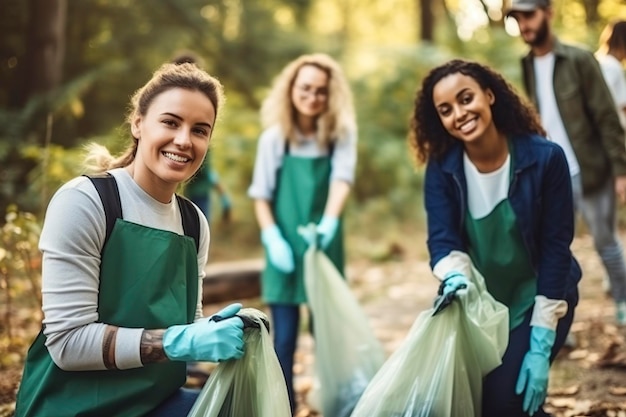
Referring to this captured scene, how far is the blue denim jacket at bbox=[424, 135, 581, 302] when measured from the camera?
2299 millimetres

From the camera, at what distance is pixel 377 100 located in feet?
31.5

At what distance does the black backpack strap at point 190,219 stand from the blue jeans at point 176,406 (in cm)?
44

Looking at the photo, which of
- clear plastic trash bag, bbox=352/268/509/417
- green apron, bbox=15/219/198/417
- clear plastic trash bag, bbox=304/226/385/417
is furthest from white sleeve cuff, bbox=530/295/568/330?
green apron, bbox=15/219/198/417

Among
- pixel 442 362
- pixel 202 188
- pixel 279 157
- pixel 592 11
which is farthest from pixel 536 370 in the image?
pixel 592 11

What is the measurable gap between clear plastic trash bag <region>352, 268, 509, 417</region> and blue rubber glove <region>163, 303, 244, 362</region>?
59 centimetres

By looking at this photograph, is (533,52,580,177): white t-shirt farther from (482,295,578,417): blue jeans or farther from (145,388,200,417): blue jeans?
(145,388,200,417): blue jeans

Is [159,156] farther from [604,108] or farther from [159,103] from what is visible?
[604,108]

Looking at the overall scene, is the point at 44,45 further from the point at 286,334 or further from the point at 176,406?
the point at 176,406

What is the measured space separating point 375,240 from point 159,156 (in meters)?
6.77

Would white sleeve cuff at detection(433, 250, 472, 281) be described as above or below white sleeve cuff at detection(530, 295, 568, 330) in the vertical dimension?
above

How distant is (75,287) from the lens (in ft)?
5.22

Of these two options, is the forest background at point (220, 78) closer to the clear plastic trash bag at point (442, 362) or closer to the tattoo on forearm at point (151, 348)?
the tattoo on forearm at point (151, 348)

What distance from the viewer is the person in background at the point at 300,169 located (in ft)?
10.2

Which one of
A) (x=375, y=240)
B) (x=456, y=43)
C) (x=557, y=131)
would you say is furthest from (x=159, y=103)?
(x=456, y=43)
